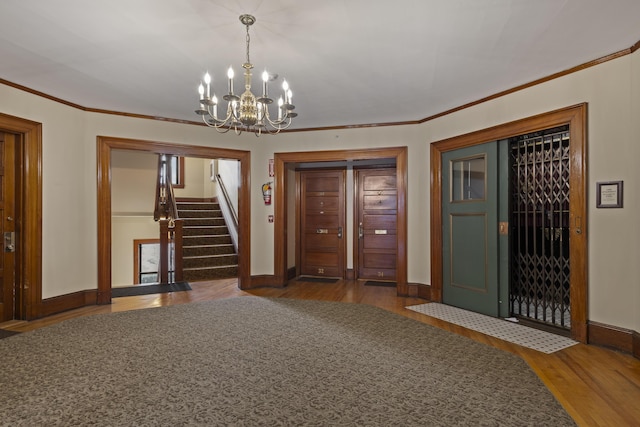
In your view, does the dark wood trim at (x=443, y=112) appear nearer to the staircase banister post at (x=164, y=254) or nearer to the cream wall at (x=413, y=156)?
the cream wall at (x=413, y=156)

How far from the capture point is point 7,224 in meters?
3.98

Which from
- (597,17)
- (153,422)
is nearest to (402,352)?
(153,422)

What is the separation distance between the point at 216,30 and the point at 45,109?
2.81 metres

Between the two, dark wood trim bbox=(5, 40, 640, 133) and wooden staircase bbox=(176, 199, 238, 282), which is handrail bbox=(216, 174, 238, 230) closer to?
wooden staircase bbox=(176, 199, 238, 282)

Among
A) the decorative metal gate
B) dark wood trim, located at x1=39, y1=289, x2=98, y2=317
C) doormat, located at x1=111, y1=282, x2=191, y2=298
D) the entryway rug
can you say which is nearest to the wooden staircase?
doormat, located at x1=111, y1=282, x2=191, y2=298

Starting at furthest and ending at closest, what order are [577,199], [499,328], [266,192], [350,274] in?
[350,274]
[266,192]
[499,328]
[577,199]

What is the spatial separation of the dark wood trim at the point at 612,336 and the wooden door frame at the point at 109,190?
440 centimetres

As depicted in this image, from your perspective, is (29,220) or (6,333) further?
(29,220)

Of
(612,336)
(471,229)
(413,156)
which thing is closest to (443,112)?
(413,156)

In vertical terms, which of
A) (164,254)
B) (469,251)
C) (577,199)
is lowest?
(164,254)

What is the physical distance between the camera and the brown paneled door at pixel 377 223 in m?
6.34

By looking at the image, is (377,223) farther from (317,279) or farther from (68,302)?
(68,302)

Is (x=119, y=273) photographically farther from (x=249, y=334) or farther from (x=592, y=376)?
(x=592, y=376)

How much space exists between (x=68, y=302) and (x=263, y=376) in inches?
128
